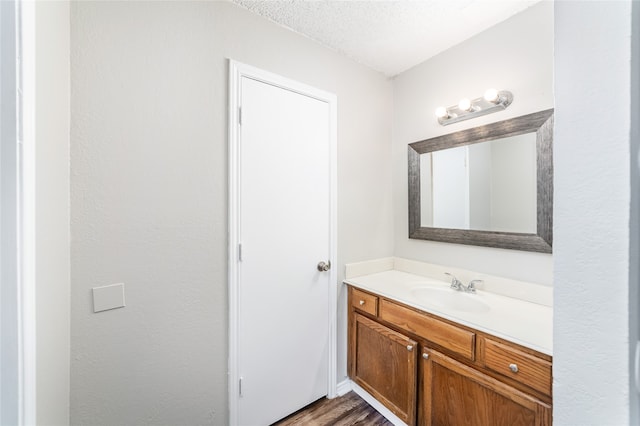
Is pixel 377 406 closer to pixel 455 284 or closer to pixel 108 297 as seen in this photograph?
pixel 455 284

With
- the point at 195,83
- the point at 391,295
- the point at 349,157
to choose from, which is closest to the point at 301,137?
the point at 349,157

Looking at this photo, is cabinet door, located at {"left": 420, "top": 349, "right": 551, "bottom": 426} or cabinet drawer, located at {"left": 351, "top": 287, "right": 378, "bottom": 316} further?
cabinet drawer, located at {"left": 351, "top": 287, "right": 378, "bottom": 316}

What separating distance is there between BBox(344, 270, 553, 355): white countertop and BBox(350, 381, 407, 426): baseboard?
738mm

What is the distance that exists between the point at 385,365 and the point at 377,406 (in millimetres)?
348

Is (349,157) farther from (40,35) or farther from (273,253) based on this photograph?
(40,35)

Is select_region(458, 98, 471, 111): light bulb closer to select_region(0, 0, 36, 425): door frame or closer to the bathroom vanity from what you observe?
the bathroom vanity

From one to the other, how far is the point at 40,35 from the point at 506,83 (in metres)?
2.10

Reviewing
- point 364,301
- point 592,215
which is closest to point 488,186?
point 364,301

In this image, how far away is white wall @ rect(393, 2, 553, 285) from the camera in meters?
1.50

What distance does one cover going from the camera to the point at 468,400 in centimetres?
131

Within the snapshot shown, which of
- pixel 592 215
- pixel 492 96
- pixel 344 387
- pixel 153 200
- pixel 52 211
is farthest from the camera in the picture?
pixel 344 387

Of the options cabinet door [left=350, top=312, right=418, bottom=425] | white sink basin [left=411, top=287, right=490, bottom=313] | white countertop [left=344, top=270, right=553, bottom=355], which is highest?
white countertop [left=344, top=270, right=553, bottom=355]

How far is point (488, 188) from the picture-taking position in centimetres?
176

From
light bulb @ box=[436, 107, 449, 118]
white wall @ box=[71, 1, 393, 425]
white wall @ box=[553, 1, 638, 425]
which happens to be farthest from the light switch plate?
light bulb @ box=[436, 107, 449, 118]
